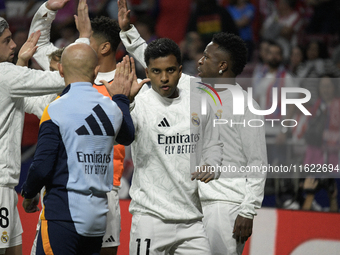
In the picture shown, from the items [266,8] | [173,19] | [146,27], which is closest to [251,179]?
[146,27]

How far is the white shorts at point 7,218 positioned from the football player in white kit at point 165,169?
1.12 meters

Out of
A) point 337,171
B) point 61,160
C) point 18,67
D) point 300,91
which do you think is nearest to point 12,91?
point 18,67

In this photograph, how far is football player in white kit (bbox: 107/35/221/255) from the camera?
351cm

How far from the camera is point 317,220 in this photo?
502 cm

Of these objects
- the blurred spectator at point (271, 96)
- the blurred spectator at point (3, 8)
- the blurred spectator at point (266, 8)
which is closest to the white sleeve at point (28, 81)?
the blurred spectator at point (271, 96)

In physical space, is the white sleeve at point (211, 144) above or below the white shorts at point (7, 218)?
above

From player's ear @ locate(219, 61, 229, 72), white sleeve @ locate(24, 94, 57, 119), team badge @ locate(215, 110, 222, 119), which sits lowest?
team badge @ locate(215, 110, 222, 119)

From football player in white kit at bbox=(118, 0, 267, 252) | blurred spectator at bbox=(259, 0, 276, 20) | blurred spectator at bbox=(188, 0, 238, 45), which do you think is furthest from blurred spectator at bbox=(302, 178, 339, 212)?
blurred spectator at bbox=(259, 0, 276, 20)

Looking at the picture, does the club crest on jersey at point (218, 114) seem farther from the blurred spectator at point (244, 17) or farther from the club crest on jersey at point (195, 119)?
the blurred spectator at point (244, 17)

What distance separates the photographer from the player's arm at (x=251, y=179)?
3895 millimetres

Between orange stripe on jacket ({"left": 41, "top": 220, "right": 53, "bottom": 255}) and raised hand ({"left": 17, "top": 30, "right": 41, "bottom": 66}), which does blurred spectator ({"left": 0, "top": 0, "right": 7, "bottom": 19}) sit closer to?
raised hand ({"left": 17, "top": 30, "right": 41, "bottom": 66})

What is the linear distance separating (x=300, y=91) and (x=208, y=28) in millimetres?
2308

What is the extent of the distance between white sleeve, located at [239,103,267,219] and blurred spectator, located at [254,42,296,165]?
9.55 ft

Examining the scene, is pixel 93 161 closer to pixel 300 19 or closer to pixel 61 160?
pixel 61 160
